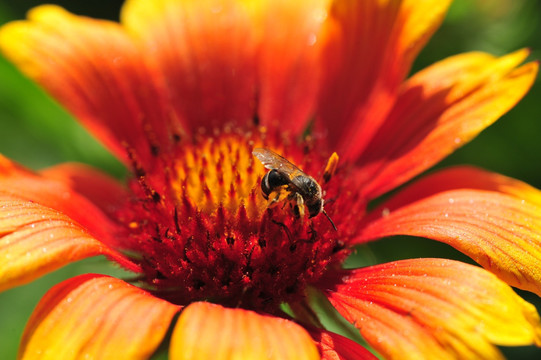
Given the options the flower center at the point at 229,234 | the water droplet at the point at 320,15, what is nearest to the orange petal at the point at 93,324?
the flower center at the point at 229,234

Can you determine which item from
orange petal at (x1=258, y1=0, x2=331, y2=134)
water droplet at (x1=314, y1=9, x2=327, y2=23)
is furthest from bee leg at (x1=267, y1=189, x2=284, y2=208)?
water droplet at (x1=314, y1=9, x2=327, y2=23)

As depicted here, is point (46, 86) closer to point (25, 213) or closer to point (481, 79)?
point (25, 213)

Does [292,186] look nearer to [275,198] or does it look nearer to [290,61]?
[275,198]

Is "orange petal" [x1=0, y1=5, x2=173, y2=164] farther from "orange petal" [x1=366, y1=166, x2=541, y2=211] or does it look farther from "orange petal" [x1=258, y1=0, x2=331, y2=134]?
Answer: "orange petal" [x1=366, y1=166, x2=541, y2=211]

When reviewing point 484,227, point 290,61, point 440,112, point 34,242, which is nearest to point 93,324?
point 34,242

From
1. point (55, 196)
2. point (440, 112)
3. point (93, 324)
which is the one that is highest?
point (440, 112)

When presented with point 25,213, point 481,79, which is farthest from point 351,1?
point 25,213
